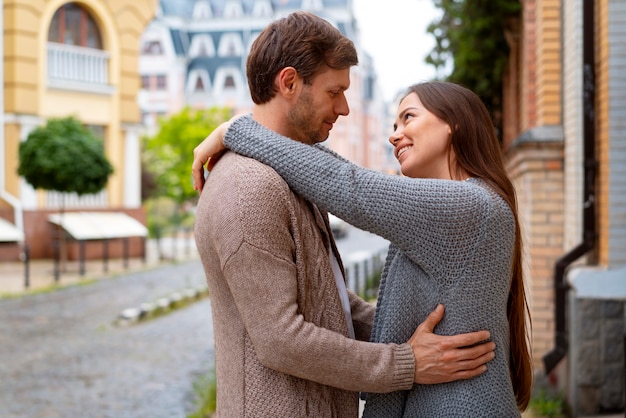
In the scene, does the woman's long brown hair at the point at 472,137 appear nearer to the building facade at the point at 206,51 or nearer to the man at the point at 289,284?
the man at the point at 289,284

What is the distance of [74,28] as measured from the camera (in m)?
23.9

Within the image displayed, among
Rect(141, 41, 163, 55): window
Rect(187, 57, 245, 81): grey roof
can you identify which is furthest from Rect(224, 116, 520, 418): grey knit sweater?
Rect(141, 41, 163, 55): window

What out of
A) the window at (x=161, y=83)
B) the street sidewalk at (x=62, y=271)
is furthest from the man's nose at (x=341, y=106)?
the window at (x=161, y=83)

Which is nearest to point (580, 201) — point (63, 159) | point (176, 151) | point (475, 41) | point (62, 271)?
point (475, 41)

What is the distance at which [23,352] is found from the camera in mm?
9883

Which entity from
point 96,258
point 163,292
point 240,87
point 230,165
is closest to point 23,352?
point 163,292

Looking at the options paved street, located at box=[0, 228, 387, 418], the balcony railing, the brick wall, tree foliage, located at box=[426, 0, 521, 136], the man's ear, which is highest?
the balcony railing

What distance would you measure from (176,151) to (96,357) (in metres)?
36.5

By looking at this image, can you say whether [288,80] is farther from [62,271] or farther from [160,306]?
[62,271]

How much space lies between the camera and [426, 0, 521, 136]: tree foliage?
10.8 m

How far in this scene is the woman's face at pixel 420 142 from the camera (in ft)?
7.84

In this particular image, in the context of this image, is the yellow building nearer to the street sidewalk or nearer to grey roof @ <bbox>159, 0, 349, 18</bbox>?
the street sidewalk

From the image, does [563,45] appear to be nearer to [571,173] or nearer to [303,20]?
[571,173]

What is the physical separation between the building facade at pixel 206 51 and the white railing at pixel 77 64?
41.2 m
